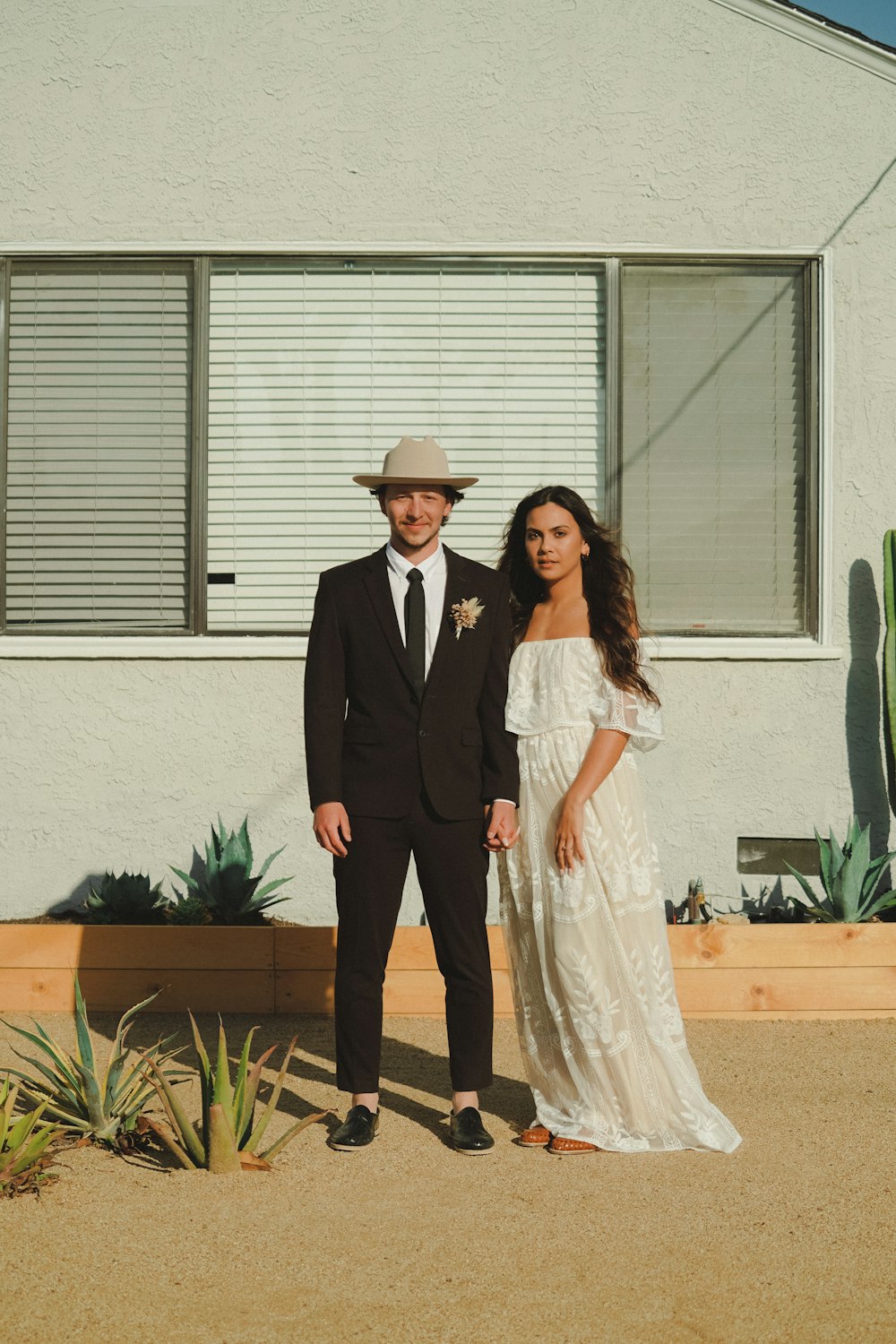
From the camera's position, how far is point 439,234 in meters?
6.74

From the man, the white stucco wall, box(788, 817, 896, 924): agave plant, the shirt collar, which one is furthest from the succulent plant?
box(788, 817, 896, 924): agave plant

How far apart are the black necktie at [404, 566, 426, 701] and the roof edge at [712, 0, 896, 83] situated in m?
4.15

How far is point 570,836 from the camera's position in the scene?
4070 mm

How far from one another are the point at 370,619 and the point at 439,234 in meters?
3.24

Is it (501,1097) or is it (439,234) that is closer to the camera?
(501,1097)

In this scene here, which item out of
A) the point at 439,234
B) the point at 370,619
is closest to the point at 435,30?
the point at 439,234

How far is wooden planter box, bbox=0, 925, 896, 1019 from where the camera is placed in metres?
5.49

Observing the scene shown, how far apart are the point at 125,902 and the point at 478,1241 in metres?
Answer: 2.96

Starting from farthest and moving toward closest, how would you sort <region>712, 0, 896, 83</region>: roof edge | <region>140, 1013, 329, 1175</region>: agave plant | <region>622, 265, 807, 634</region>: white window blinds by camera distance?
<region>622, 265, 807, 634</region>: white window blinds
<region>712, 0, 896, 83</region>: roof edge
<region>140, 1013, 329, 1175</region>: agave plant

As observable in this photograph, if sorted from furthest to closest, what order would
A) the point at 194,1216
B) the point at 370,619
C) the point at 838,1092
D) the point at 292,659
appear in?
the point at 292,659 → the point at 838,1092 → the point at 370,619 → the point at 194,1216

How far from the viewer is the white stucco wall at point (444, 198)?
668cm

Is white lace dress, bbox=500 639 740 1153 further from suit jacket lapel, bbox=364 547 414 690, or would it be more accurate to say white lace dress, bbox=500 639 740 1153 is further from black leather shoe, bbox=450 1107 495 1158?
suit jacket lapel, bbox=364 547 414 690

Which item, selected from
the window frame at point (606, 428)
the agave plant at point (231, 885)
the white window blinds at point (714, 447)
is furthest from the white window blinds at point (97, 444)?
the white window blinds at point (714, 447)

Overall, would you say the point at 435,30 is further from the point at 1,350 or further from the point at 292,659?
the point at 292,659
